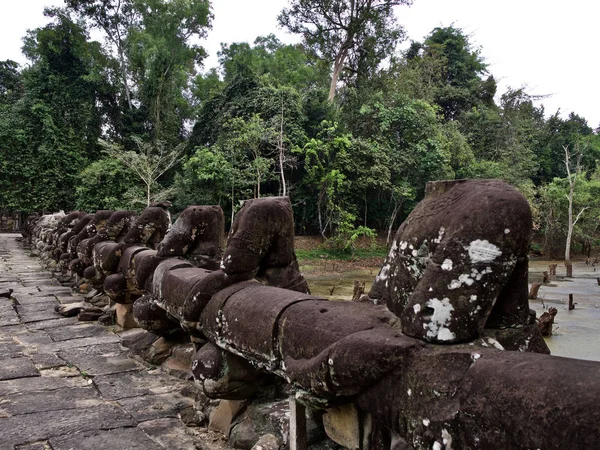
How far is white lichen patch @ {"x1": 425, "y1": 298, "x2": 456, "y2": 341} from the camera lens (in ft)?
5.40

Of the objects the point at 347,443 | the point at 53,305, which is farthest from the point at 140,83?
the point at 347,443

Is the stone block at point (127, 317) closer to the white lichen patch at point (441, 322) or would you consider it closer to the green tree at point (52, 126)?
the white lichen patch at point (441, 322)

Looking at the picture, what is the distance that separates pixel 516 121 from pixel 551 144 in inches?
295

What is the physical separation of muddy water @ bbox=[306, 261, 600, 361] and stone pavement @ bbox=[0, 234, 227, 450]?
25.1 ft

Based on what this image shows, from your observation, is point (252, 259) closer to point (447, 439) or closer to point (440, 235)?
point (440, 235)

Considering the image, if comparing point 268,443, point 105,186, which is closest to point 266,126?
point 105,186

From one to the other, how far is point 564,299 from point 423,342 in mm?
16162

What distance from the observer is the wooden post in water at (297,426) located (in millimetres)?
2229

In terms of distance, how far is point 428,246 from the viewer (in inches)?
74.1

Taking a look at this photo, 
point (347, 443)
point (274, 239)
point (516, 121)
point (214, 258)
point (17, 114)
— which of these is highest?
point (516, 121)

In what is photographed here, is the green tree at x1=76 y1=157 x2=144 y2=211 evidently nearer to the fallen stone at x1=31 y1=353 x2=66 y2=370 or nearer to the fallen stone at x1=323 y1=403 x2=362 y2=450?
the fallen stone at x1=31 y1=353 x2=66 y2=370

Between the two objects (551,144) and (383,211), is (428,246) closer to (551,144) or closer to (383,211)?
(383,211)

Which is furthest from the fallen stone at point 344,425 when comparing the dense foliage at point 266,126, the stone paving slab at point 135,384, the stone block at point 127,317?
the dense foliage at point 266,126

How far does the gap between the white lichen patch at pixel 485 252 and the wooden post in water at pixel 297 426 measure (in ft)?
3.70
